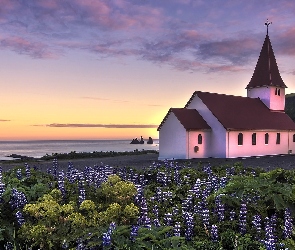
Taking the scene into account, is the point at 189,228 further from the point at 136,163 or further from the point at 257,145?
the point at 257,145

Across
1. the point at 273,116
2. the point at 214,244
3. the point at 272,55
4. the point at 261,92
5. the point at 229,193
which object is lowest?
the point at 214,244

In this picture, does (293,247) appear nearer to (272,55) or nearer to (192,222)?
(192,222)

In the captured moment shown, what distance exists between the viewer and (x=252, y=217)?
691cm

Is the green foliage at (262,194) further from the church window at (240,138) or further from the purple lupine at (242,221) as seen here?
the church window at (240,138)

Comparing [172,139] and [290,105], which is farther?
[290,105]

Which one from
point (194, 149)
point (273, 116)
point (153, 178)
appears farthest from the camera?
point (273, 116)

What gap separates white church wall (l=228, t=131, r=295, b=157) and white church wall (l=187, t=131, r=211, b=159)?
6.81 ft

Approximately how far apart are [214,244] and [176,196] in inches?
119

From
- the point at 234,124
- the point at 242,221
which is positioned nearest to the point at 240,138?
the point at 234,124

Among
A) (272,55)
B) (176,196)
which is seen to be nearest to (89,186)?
(176,196)

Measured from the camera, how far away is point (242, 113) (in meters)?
40.6

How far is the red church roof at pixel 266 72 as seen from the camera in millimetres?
45225

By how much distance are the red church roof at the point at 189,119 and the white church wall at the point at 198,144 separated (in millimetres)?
558

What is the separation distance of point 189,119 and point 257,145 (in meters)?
8.02
